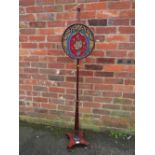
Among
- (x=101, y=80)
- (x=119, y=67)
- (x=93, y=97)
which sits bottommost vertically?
(x=93, y=97)

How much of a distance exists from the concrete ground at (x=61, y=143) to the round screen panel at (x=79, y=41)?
100cm

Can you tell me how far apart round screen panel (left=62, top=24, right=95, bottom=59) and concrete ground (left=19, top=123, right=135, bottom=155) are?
39.5 inches

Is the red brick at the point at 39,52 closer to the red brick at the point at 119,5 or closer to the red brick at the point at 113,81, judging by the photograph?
the red brick at the point at 113,81

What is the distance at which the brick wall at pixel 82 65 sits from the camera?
251cm

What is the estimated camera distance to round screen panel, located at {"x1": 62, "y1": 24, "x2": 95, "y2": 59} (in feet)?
7.68

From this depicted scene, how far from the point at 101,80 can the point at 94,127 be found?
2.03 ft

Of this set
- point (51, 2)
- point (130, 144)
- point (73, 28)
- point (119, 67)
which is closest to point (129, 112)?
point (130, 144)

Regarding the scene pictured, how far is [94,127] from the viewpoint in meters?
2.76

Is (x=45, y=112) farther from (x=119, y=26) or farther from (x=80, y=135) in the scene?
(x=119, y=26)

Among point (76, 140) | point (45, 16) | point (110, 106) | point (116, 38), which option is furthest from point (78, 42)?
point (76, 140)

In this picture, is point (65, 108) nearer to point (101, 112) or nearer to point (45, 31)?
point (101, 112)

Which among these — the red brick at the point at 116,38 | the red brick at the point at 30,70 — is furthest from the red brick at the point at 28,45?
the red brick at the point at 116,38

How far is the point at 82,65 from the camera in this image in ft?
8.80

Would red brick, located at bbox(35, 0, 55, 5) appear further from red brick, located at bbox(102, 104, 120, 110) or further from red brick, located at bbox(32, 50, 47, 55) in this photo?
red brick, located at bbox(102, 104, 120, 110)
